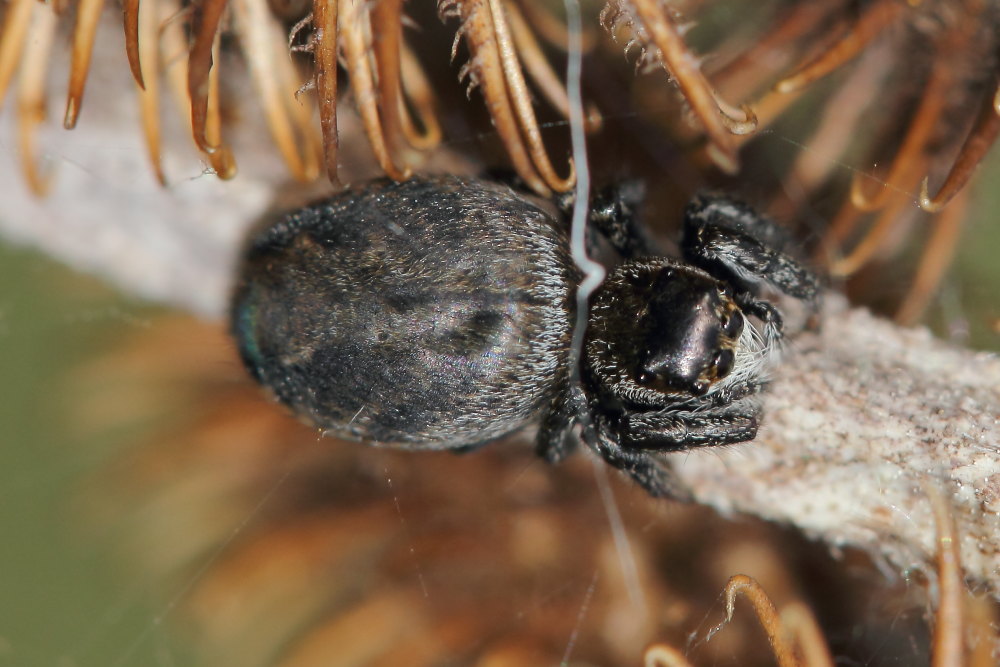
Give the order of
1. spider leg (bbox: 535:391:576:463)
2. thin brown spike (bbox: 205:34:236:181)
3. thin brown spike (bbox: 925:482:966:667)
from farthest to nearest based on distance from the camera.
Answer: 1. spider leg (bbox: 535:391:576:463)
2. thin brown spike (bbox: 205:34:236:181)
3. thin brown spike (bbox: 925:482:966:667)

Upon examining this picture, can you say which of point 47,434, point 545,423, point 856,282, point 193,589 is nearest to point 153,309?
point 47,434

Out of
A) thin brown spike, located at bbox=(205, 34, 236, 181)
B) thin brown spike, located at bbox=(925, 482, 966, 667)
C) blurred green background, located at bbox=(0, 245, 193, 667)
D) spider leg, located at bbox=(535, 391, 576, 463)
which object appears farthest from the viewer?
blurred green background, located at bbox=(0, 245, 193, 667)

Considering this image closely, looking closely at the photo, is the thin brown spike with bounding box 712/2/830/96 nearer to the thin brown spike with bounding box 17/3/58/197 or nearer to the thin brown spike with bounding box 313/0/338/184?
the thin brown spike with bounding box 313/0/338/184

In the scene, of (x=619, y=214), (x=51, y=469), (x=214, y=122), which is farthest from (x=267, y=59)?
(x=51, y=469)

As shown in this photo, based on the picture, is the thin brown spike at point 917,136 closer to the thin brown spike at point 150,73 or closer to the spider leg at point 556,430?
the spider leg at point 556,430

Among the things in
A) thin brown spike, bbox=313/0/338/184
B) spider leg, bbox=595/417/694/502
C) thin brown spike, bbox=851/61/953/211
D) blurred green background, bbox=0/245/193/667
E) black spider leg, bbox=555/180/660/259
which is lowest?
blurred green background, bbox=0/245/193/667

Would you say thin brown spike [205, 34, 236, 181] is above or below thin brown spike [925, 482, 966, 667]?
above

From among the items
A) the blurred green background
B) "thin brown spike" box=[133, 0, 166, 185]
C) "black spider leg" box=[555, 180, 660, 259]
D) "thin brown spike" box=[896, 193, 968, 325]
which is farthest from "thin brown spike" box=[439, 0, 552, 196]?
the blurred green background
